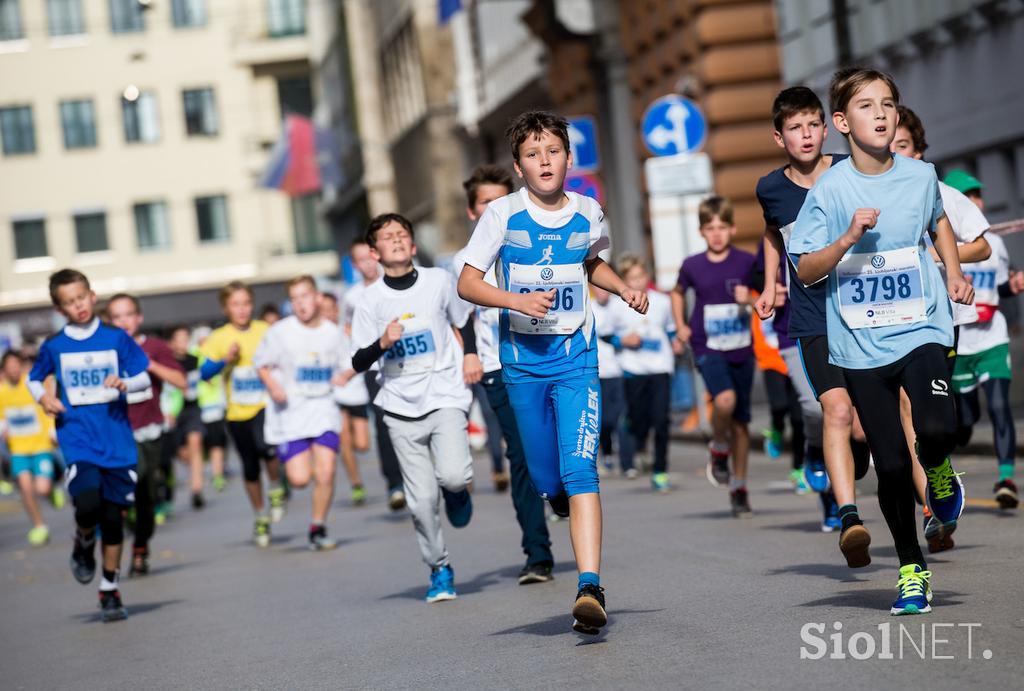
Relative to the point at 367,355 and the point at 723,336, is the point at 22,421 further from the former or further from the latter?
the point at 367,355

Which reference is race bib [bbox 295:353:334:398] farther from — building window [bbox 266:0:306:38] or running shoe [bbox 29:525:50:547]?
building window [bbox 266:0:306:38]

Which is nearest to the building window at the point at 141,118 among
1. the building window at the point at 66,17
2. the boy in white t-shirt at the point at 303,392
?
the building window at the point at 66,17

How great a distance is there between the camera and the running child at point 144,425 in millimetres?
14445

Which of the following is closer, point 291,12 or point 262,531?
point 262,531

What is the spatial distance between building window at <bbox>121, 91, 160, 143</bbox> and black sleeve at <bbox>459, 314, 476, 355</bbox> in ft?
205

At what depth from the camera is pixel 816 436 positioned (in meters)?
11.0

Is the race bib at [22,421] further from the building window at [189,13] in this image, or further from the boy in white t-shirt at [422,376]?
the building window at [189,13]

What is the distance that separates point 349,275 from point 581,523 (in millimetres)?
29928

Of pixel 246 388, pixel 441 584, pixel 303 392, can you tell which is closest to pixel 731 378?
pixel 303 392

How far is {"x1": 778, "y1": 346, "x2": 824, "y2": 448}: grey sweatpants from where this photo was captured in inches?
424

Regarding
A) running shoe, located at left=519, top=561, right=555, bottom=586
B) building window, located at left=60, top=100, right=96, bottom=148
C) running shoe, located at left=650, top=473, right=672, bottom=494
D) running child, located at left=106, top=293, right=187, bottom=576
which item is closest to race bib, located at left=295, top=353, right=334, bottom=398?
running child, located at left=106, top=293, right=187, bottom=576

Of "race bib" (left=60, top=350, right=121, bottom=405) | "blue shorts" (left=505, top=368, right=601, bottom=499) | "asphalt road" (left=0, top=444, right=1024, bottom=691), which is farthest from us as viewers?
"race bib" (left=60, top=350, right=121, bottom=405)

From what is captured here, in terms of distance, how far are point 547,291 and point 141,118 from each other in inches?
2563

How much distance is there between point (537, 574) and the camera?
10586mm
